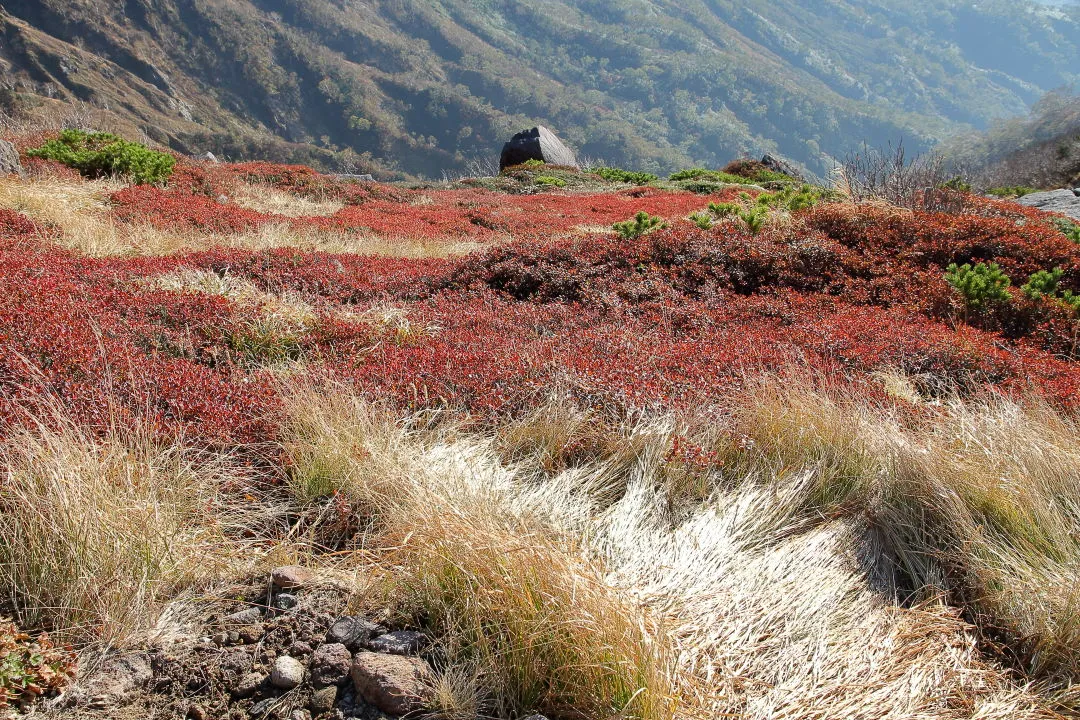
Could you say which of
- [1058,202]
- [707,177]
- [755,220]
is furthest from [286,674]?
[707,177]

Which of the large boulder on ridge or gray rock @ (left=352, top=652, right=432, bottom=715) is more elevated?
the large boulder on ridge

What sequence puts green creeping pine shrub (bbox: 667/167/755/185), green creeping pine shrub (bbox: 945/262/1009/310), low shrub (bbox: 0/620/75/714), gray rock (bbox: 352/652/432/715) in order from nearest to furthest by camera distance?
low shrub (bbox: 0/620/75/714) < gray rock (bbox: 352/652/432/715) < green creeping pine shrub (bbox: 945/262/1009/310) < green creeping pine shrub (bbox: 667/167/755/185)

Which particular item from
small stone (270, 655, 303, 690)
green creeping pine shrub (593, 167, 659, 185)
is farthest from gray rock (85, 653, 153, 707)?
green creeping pine shrub (593, 167, 659, 185)

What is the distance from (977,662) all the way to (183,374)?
160 inches

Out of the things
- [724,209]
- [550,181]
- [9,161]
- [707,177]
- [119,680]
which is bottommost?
[9,161]

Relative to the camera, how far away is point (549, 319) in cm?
586

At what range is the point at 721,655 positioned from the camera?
212 centimetres

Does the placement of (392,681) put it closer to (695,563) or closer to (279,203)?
(695,563)

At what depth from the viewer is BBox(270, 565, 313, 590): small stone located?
2.31m

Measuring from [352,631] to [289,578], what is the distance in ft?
1.23

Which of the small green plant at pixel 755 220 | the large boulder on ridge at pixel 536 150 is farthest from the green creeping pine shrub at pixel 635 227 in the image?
the large boulder on ridge at pixel 536 150

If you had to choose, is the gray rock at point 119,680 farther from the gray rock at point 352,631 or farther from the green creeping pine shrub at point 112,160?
the green creeping pine shrub at point 112,160

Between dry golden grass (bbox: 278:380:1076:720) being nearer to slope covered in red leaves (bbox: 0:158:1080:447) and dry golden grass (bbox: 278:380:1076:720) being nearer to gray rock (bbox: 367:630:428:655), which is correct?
gray rock (bbox: 367:630:428:655)

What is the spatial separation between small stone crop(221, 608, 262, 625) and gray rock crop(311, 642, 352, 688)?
284 millimetres
